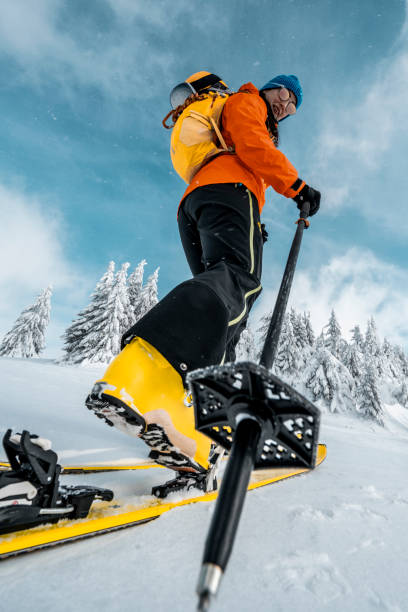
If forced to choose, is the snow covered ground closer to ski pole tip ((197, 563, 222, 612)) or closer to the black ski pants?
ski pole tip ((197, 563, 222, 612))

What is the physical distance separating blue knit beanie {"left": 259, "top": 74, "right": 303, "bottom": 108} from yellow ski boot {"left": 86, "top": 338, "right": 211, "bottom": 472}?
234 cm

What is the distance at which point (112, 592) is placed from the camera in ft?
2.48

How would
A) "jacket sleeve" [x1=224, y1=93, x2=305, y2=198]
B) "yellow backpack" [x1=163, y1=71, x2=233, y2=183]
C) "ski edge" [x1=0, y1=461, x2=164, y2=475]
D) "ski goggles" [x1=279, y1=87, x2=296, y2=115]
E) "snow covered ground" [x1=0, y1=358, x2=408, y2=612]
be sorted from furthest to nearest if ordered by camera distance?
"ski goggles" [x1=279, y1=87, x2=296, y2=115] → "yellow backpack" [x1=163, y1=71, x2=233, y2=183] → "jacket sleeve" [x1=224, y1=93, x2=305, y2=198] → "ski edge" [x1=0, y1=461, x2=164, y2=475] → "snow covered ground" [x1=0, y1=358, x2=408, y2=612]

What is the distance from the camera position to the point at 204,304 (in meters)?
1.48

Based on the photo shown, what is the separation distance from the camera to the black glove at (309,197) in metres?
2.13

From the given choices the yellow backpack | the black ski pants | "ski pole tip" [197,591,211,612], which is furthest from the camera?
the yellow backpack

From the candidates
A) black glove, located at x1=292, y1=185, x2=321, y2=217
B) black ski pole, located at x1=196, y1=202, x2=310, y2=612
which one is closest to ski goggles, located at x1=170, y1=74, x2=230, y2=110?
black glove, located at x1=292, y1=185, x2=321, y2=217

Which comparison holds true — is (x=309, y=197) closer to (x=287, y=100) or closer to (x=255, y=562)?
(x=287, y=100)

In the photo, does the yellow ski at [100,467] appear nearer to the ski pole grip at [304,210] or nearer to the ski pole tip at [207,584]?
the ski pole tip at [207,584]

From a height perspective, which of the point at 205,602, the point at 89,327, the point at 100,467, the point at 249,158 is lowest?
the point at 100,467

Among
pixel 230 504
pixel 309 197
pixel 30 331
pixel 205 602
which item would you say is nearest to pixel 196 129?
pixel 309 197

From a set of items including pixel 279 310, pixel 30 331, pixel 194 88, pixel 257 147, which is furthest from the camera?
pixel 30 331

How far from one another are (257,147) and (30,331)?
107ft

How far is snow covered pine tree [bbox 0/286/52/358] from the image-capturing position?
29344mm
